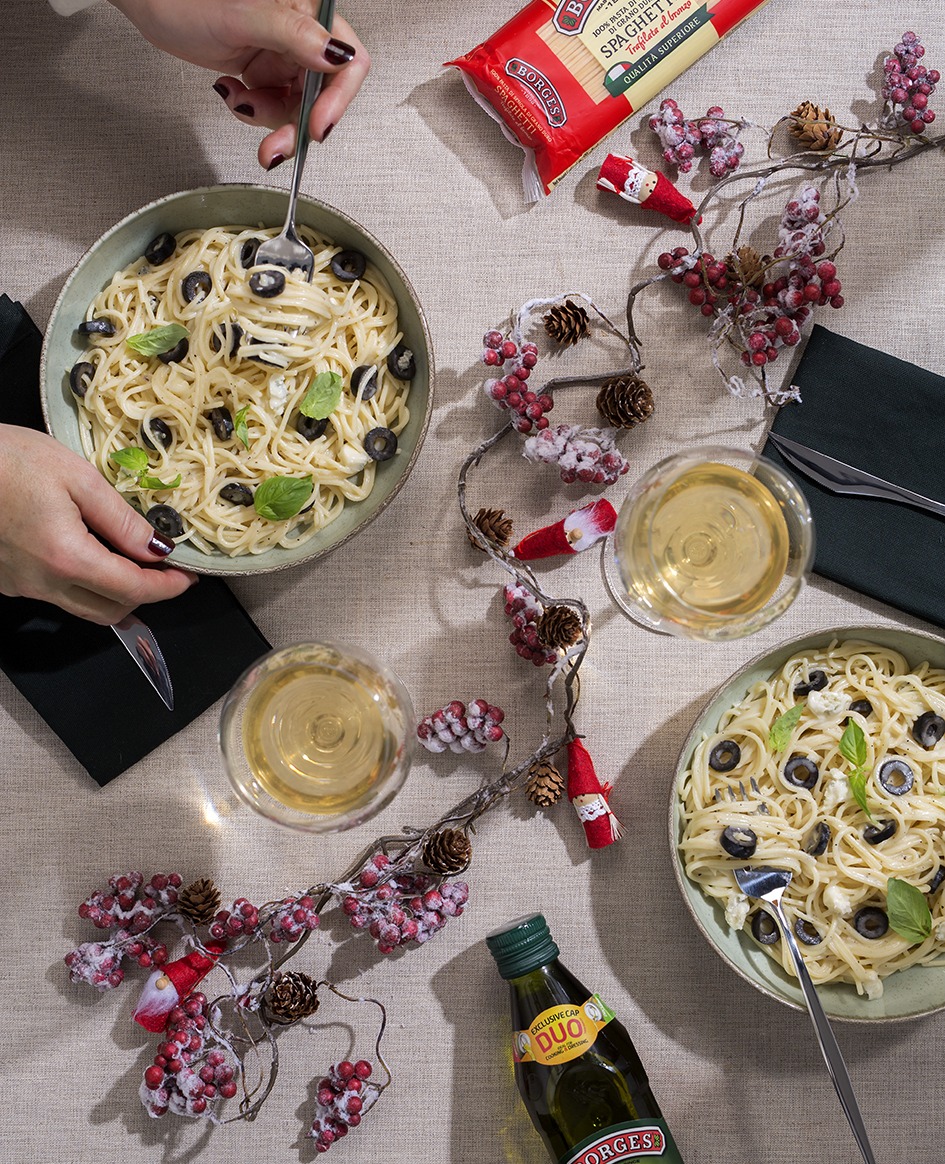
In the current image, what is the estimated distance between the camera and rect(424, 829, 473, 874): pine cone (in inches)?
62.8

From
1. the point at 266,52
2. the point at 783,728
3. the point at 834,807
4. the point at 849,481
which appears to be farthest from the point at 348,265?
the point at 834,807

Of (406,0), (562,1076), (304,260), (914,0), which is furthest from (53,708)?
(914,0)

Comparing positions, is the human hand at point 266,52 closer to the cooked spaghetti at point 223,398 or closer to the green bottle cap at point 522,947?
the cooked spaghetti at point 223,398

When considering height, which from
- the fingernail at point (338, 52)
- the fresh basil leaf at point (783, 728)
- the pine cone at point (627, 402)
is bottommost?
the fresh basil leaf at point (783, 728)

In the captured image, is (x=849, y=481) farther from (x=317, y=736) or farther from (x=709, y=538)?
(x=317, y=736)

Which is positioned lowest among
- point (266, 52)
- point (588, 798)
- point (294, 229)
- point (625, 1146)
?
point (625, 1146)

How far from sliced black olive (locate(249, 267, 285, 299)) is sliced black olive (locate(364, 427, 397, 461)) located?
0.26 m

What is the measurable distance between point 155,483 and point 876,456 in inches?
47.3

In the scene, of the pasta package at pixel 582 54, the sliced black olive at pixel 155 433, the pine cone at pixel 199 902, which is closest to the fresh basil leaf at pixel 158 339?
the sliced black olive at pixel 155 433

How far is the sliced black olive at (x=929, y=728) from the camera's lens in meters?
1.56

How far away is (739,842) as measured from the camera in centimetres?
151

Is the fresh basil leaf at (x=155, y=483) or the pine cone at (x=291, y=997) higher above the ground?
the fresh basil leaf at (x=155, y=483)

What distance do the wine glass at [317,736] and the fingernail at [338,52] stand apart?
0.86 m

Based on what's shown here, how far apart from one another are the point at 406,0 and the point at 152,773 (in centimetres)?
143
